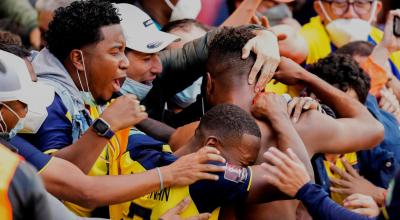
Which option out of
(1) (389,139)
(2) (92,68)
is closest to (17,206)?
(2) (92,68)

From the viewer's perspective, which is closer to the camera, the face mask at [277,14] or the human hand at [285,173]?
the human hand at [285,173]

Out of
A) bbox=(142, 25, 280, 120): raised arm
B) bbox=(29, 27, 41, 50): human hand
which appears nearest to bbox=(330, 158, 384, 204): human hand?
bbox=(142, 25, 280, 120): raised arm

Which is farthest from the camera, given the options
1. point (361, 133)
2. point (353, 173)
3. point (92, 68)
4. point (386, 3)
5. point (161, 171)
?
point (386, 3)

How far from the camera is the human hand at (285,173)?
4.00 metres

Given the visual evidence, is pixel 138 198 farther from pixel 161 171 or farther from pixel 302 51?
pixel 302 51

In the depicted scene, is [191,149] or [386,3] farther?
[386,3]

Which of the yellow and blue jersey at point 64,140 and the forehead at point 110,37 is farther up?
the forehead at point 110,37

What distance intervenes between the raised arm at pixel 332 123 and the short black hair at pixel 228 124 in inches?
17.3

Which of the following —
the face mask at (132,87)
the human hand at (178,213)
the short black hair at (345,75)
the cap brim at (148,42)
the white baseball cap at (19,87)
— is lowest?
the short black hair at (345,75)

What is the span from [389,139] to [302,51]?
0.87 metres

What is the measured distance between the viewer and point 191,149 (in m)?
4.20

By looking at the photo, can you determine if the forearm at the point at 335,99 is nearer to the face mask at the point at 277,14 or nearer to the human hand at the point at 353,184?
the human hand at the point at 353,184

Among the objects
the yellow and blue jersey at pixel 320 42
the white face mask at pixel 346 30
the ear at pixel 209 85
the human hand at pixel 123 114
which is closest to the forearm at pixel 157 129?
the ear at pixel 209 85

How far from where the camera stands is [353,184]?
5453 millimetres
